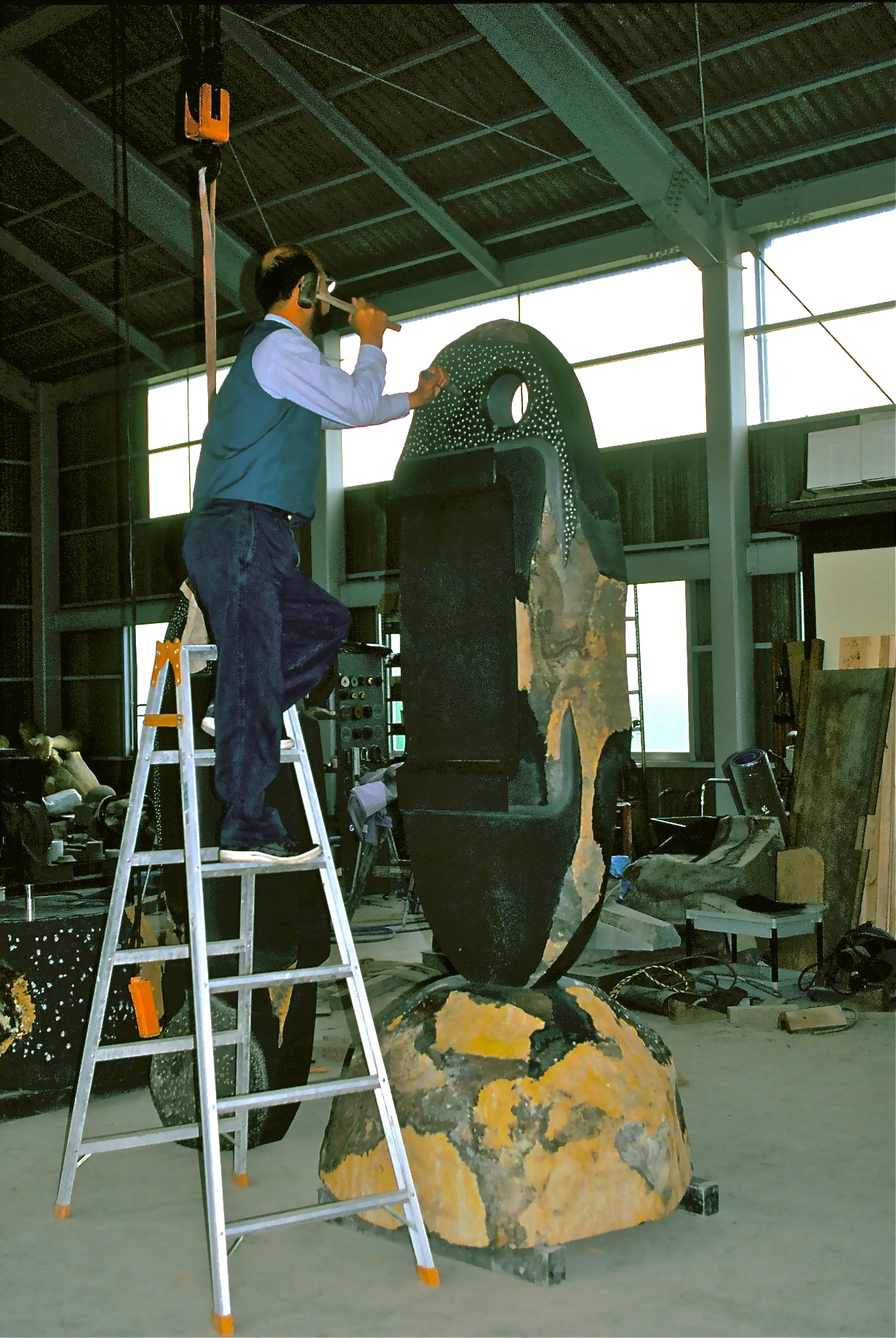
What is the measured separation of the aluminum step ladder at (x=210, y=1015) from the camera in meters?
2.74

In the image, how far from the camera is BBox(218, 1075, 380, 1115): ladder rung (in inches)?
109

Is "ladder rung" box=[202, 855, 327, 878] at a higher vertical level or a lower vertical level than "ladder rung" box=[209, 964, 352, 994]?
higher

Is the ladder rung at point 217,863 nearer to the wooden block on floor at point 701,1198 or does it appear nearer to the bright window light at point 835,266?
the wooden block on floor at point 701,1198

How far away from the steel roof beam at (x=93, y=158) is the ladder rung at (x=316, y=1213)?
1221 centimetres

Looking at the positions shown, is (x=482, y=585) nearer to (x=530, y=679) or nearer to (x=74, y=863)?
(x=530, y=679)

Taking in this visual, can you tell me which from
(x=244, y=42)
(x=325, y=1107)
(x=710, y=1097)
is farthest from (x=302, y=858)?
(x=244, y=42)

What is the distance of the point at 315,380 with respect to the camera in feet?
10.2

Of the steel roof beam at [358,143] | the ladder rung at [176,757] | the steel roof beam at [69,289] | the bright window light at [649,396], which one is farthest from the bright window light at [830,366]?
the ladder rung at [176,757]

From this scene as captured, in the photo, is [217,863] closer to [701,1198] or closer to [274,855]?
[274,855]

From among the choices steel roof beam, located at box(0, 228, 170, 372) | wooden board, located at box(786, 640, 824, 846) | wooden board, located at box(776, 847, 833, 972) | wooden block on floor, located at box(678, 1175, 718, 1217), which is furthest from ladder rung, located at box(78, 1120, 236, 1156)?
steel roof beam, located at box(0, 228, 170, 372)

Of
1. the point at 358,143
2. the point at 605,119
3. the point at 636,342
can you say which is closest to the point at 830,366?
the point at 636,342

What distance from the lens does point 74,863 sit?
9.93 meters

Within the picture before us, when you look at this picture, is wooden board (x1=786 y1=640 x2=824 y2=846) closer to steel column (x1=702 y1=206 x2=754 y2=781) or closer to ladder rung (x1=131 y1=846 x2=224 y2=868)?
steel column (x1=702 y1=206 x2=754 y2=781)

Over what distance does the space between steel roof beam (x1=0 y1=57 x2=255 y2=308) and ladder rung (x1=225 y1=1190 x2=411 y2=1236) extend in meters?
12.2
